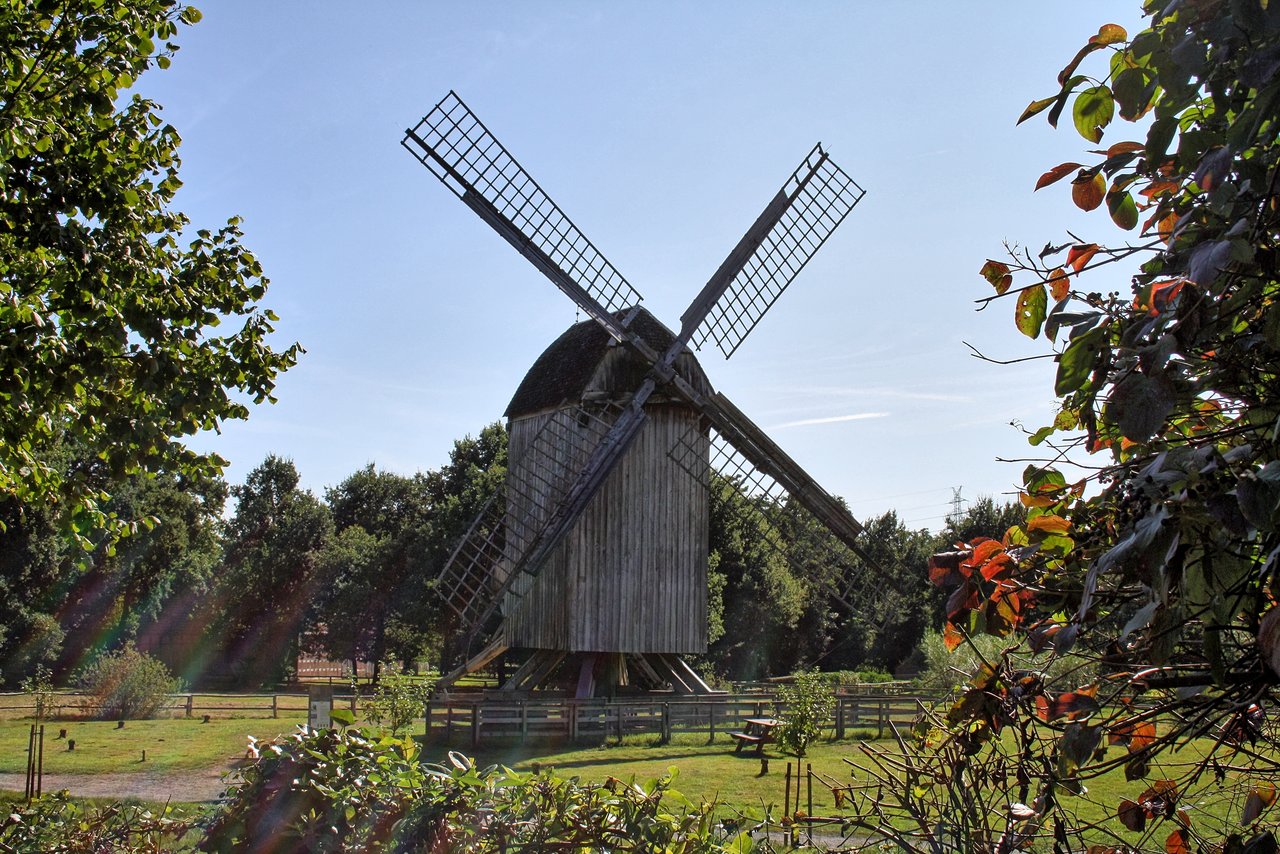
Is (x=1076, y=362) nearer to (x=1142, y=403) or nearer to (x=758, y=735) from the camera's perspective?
(x=1142, y=403)

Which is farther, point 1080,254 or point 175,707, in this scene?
point 175,707

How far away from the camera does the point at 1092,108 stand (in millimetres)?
1921

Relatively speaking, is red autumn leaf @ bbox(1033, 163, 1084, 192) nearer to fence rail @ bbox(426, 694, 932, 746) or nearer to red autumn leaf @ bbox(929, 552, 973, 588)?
red autumn leaf @ bbox(929, 552, 973, 588)

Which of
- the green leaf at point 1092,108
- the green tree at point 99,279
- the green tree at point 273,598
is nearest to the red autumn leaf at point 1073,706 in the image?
the green leaf at point 1092,108

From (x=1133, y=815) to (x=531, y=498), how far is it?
16.3 metres

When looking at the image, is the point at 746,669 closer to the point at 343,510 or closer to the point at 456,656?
the point at 456,656

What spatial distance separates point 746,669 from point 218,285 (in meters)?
31.3

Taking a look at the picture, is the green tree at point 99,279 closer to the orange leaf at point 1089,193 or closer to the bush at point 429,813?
the bush at point 429,813

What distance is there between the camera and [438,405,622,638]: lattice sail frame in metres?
17.3

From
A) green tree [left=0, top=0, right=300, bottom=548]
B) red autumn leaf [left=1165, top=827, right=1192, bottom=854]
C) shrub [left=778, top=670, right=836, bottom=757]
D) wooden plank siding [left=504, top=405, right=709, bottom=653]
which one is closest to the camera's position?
red autumn leaf [left=1165, top=827, right=1192, bottom=854]

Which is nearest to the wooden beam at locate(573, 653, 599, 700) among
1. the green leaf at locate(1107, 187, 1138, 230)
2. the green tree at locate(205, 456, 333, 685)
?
the green leaf at locate(1107, 187, 1138, 230)

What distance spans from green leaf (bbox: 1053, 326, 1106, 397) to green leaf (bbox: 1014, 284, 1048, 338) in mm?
372

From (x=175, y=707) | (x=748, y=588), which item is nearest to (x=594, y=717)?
(x=175, y=707)

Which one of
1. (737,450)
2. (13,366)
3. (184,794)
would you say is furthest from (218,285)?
(737,450)
